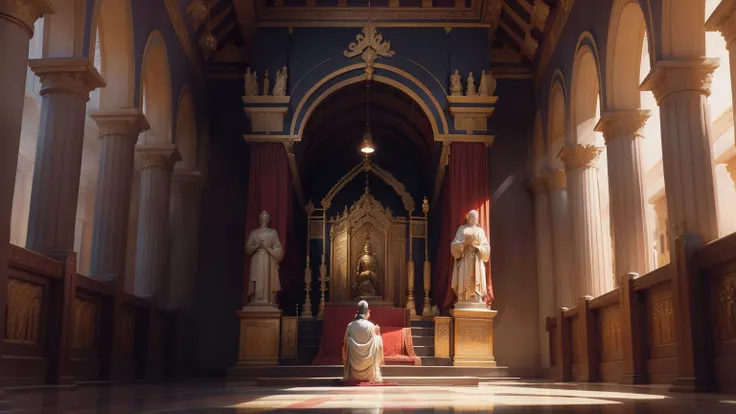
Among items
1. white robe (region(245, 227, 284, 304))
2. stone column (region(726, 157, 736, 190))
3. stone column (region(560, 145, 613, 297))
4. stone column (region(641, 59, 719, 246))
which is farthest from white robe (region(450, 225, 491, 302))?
stone column (region(726, 157, 736, 190))

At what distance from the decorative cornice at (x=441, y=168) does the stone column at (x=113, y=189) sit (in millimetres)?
5061

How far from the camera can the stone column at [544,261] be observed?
13.8 m

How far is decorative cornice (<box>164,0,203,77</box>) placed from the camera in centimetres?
1187

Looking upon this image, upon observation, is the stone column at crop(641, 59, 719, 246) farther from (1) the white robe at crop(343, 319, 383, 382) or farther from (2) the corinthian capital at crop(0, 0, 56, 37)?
(2) the corinthian capital at crop(0, 0, 56, 37)

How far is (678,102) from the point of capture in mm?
7746

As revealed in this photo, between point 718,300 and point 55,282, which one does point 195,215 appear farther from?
point 718,300

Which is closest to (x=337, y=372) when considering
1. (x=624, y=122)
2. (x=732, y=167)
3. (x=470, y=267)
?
(x=470, y=267)

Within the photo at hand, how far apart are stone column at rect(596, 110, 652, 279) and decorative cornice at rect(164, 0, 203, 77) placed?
21.9 ft

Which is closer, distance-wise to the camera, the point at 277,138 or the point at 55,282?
the point at 55,282

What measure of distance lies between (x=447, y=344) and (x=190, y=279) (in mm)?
5039

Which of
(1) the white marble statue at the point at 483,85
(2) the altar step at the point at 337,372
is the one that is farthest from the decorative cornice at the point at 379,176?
(2) the altar step at the point at 337,372

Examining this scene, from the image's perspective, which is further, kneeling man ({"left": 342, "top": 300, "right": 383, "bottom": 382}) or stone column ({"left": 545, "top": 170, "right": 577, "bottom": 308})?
stone column ({"left": 545, "top": 170, "right": 577, "bottom": 308})

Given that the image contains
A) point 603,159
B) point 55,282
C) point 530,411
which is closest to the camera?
point 530,411

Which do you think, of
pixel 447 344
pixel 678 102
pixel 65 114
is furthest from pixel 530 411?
pixel 447 344
